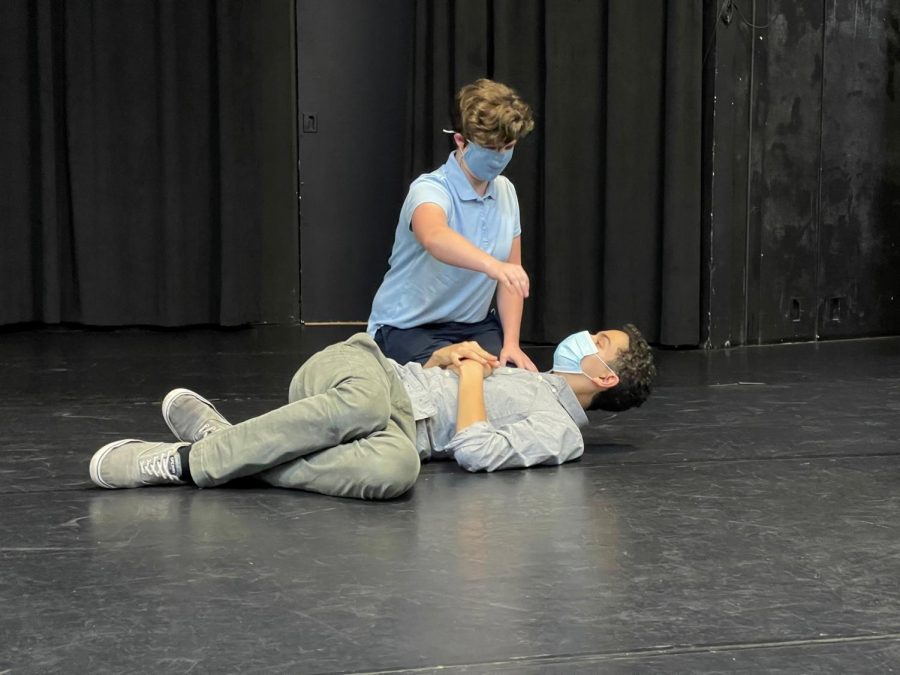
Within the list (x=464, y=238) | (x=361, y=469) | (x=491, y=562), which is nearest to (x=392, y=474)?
(x=361, y=469)

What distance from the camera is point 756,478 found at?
2.51 m

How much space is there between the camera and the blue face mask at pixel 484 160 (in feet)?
9.58

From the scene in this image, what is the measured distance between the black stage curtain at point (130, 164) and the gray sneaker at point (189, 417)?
2789mm

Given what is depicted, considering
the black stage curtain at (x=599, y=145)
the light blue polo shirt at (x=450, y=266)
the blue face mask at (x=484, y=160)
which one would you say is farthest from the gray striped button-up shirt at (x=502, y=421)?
the black stage curtain at (x=599, y=145)

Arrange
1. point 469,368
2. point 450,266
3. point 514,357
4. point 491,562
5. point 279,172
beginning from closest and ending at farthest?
point 491,562 → point 469,368 → point 514,357 → point 450,266 → point 279,172

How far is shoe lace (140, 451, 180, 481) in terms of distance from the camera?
7.70 feet

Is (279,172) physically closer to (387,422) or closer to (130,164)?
(130,164)

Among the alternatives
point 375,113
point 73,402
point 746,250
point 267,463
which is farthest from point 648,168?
point 267,463

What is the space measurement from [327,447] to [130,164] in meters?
3.48

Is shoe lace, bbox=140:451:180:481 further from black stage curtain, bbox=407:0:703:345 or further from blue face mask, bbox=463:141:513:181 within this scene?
black stage curtain, bbox=407:0:703:345

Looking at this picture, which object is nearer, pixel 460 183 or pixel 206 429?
pixel 206 429

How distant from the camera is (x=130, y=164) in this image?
543cm

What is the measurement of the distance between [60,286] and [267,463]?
344cm

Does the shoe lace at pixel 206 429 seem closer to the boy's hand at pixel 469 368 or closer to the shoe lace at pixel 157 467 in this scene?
the shoe lace at pixel 157 467
